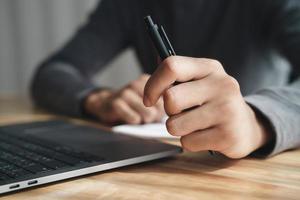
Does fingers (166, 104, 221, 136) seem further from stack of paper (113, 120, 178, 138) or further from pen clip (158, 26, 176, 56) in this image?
stack of paper (113, 120, 178, 138)

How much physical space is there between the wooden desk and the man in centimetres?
3

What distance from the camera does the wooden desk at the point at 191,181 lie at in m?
0.46

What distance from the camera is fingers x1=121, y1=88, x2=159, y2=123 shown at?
0.85 m

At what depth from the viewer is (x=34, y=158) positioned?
1.77 ft

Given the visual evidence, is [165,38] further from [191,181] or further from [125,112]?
[125,112]

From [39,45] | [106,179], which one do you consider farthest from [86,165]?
[39,45]

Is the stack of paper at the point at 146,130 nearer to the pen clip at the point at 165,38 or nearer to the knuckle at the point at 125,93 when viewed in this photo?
the knuckle at the point at 125,93

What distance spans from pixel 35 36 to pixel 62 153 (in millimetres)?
1716

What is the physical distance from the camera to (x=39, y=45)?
7.20 ft

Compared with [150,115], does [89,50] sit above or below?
above

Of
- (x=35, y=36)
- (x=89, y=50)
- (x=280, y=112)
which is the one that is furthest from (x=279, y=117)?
(x=35, y=36)

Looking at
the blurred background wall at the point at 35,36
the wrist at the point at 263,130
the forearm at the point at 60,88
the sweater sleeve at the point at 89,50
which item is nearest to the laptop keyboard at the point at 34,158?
the wrist at the point at 263,130

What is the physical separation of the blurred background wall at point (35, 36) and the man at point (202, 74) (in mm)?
665

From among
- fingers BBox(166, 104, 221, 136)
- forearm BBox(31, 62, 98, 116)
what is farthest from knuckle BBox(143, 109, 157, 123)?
fingers BBox(166, 104, 221, 136)
